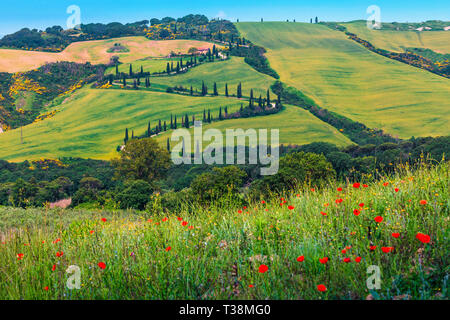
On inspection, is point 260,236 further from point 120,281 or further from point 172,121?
point 172,121

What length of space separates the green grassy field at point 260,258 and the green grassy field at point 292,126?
128 metres

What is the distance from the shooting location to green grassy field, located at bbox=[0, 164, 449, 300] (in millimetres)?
4270

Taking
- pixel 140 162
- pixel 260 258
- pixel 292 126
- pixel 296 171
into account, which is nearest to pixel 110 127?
pixel 292 126

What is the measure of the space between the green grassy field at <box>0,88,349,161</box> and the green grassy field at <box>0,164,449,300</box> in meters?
130

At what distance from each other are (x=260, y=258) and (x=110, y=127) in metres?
190

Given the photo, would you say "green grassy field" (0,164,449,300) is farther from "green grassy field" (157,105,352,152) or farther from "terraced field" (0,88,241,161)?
"terraced field" (0,88,241,161)

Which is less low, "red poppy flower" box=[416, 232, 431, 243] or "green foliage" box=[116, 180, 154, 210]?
"red poppy flower" box=[416, 232, 431, 243]

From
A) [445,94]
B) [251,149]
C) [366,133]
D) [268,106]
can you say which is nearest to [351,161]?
[251,149]

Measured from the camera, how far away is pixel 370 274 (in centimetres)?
431

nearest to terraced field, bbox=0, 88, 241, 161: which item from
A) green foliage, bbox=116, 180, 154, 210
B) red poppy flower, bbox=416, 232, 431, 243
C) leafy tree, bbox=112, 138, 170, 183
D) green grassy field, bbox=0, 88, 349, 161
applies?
green grassy field, bbox=0, 88, 349, 161

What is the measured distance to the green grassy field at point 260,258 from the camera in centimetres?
427

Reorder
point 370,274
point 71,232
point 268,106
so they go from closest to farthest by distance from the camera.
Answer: point 370,274 → point 71,232 → point 268,106

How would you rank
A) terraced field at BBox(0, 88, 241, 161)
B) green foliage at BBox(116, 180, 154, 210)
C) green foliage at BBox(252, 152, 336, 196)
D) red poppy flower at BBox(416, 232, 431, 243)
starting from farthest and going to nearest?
terraced field at BBox(0, 88, 241, 161), green foliage at BBox(116, 180, 154, 210), green foliage at BBox(252, 152, 336, 196), red poppy flower at BBox(416, 232, 431, 243)

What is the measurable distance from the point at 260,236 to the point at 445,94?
206 m
